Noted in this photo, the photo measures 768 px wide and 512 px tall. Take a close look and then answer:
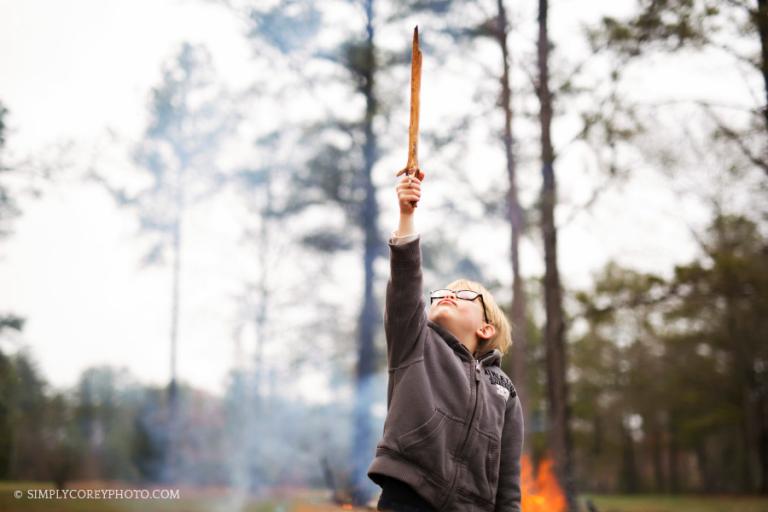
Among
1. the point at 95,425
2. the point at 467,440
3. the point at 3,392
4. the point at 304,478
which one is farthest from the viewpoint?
the point at 304,478

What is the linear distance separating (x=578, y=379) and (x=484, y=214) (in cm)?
2099

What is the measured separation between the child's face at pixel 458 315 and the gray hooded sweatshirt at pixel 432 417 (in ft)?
0.27

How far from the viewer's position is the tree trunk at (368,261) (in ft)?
35.7

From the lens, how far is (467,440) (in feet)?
5.54

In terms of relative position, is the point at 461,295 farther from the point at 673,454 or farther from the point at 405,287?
the point at 673,454

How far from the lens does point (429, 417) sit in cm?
163

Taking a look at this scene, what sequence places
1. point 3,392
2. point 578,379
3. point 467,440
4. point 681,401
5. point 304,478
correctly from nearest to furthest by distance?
point 467,440, point 3,392, point 304,478, point 681,401, point 578,379

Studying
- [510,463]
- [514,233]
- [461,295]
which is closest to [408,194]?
[461,295]

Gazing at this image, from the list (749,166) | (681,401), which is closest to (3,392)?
(749,166)

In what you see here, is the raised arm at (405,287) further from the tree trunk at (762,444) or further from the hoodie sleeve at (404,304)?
the tree trunk at (762,444)

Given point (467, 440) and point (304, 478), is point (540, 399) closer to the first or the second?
point (304, 478)

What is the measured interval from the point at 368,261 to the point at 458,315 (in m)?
9.55

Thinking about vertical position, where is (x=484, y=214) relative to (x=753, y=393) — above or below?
above

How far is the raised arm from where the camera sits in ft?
5.35
